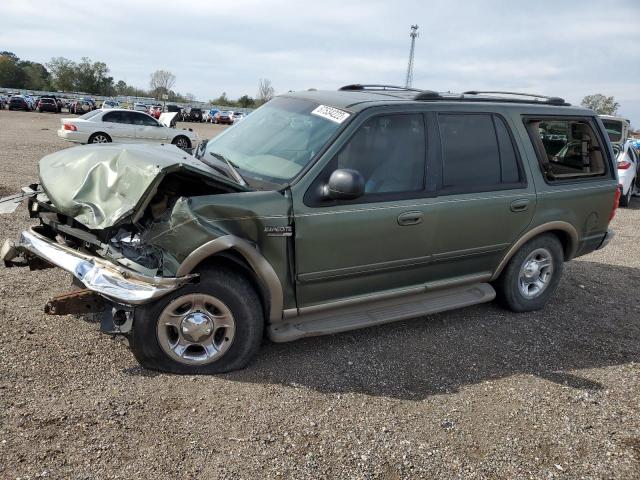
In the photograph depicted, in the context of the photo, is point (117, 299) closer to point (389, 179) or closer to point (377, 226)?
point (377, 226)

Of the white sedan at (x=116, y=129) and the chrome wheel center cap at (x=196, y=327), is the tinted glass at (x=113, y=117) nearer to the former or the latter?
the white sedan at (x=116, y=129)

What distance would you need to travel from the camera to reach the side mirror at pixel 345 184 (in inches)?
135

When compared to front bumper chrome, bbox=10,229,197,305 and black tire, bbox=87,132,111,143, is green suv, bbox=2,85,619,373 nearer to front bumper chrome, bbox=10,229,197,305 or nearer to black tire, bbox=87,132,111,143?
front bumper chrome, bbox=10,229,197,305

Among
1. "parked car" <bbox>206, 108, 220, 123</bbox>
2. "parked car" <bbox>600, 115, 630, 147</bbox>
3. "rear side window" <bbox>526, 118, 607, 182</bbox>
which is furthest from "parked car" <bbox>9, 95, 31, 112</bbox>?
"rear side window" <bbox>526, 118, 607, 182</bbox>

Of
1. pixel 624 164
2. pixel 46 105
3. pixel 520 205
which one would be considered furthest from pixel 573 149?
pixel 46 105

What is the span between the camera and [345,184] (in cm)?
343

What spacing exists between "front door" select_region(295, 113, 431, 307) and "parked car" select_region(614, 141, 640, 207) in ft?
33.4

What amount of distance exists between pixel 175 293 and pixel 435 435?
1852 millimetres

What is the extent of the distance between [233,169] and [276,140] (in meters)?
0.46

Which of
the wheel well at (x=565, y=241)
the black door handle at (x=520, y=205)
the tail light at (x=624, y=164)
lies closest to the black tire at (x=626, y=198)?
the tail light at (x=624, y=164)

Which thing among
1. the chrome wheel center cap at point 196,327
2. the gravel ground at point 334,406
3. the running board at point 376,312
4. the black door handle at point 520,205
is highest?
the black door handle at point 520,205

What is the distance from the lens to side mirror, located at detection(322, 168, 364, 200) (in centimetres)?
343

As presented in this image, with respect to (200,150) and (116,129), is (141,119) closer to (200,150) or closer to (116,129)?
(116,129)

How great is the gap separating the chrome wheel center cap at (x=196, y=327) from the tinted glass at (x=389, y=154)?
4.67ft
